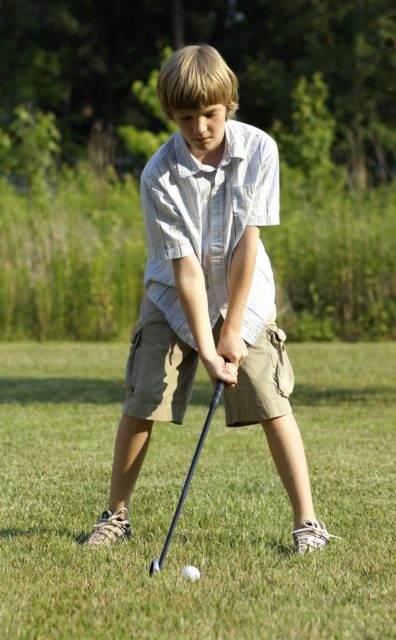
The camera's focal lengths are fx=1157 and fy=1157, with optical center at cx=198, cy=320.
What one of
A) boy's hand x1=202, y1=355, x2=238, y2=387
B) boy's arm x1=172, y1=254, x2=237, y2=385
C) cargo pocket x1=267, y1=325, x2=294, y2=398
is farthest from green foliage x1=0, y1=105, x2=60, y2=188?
boy's hand x1=202, y1=355, x2=238, y2=387

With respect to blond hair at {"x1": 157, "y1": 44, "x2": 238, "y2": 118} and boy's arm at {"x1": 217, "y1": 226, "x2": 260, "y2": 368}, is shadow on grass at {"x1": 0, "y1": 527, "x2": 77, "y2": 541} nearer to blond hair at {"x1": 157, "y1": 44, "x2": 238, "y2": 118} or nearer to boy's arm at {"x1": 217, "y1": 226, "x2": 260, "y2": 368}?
boy's arm at {"x1": 217, "y1": 226, "x2": 260, "y2": 368}

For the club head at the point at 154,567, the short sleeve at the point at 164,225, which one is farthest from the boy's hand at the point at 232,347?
the club head at the point at 154,567

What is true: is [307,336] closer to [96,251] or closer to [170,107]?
[96,251]

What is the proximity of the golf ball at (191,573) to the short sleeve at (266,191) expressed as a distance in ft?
3.52

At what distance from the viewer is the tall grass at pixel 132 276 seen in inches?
490

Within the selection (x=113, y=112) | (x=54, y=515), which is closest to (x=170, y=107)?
(x=54, y=515)

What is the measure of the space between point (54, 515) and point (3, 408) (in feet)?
9.82

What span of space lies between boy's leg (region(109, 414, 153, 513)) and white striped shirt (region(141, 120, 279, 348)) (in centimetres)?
35

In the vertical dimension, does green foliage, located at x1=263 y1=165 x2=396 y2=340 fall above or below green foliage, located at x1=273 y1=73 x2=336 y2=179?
below

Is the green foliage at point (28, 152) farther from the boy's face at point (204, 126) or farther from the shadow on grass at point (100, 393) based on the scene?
the boy's face at point (204, 126)

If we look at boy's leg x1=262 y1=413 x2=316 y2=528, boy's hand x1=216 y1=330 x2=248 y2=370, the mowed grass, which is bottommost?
the mowed grass

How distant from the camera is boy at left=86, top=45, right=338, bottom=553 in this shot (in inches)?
138

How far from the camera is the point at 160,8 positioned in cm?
3338

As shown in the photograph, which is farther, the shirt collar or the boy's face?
the shirt collar
